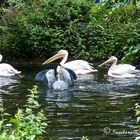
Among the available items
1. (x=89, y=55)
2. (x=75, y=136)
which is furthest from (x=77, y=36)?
(x=75, y=136)

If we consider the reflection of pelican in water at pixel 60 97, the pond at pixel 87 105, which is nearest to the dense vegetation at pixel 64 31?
the pond at pixel 87 105

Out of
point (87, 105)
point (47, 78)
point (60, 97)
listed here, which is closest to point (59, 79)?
point (47, 78)

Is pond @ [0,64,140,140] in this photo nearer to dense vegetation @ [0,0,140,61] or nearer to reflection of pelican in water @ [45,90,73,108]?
reflection of pelican in water @ [45,90,73,108]

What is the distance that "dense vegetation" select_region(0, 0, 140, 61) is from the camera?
21.2 meters

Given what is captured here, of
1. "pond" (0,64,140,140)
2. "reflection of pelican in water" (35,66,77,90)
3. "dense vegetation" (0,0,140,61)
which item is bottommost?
"pond" (0,64,140,140)

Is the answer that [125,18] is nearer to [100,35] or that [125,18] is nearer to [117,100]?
[100,35]

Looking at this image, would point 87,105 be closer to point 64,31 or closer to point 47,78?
point 47,78

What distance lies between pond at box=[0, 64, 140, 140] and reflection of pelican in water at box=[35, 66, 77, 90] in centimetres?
21

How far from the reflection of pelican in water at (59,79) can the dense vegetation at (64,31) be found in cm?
590

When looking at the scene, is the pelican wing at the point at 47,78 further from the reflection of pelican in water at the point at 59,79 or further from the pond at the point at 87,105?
the pond at the point at 87,105

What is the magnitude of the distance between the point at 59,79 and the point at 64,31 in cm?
729

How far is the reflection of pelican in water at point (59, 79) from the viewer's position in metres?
14.1

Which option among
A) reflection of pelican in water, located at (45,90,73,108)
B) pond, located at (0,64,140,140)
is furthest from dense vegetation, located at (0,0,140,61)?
reflection of pelican in water, located at (45,90,73,108)

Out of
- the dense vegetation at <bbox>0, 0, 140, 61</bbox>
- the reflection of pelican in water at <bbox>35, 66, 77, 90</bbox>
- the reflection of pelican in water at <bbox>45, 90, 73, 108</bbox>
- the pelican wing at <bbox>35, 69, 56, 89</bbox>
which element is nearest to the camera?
the reflection of pelican in water at <bbox>45, 90, 73, 108</bbox>
